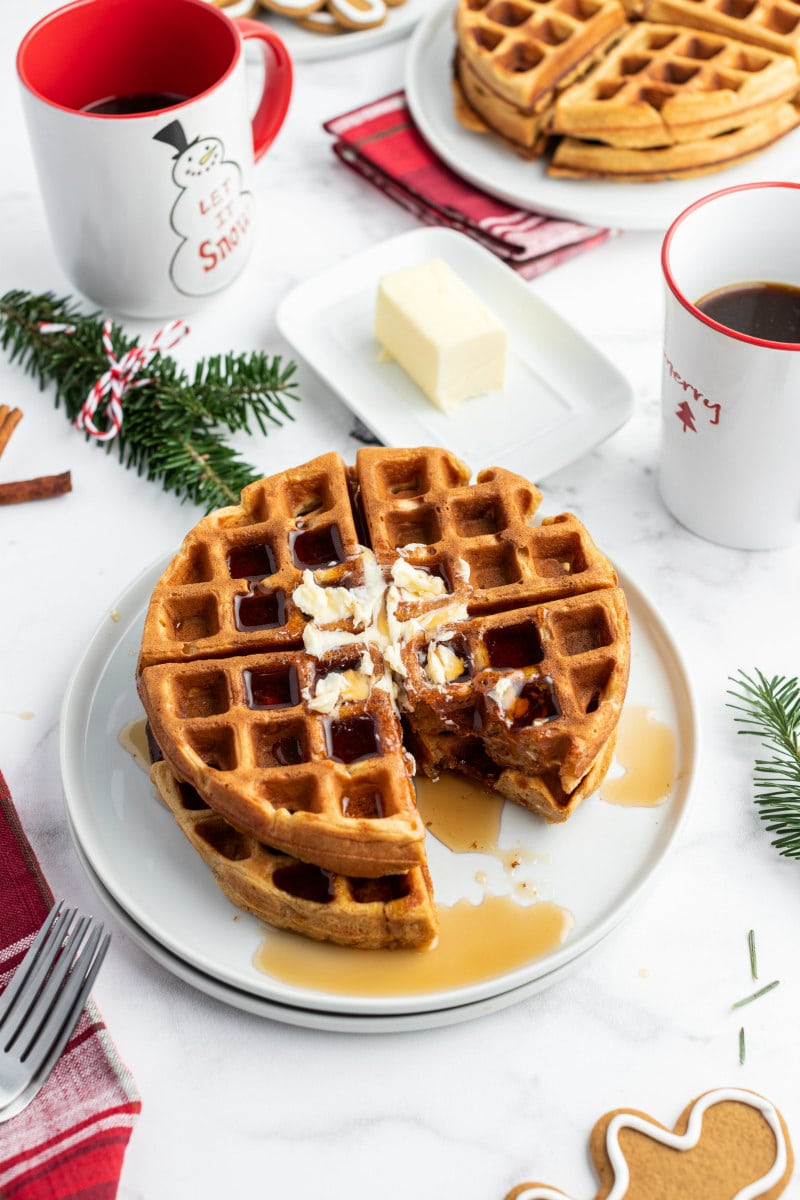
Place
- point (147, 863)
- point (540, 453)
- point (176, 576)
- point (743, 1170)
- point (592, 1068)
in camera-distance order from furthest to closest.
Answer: point (540, 453)
point (176, 576)
point (147, 863)
point (592, 1068)
point (743, 1170)

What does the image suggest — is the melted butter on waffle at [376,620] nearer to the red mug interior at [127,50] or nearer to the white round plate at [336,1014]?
the white round plate at [336,1014]

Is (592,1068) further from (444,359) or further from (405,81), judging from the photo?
(405,81)

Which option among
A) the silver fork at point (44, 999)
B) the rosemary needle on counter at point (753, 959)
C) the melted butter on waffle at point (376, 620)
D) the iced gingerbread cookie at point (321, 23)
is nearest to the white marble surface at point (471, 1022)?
the rosemary needle on counter at point (753, 959)

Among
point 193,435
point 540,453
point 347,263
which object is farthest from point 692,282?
point 193,435

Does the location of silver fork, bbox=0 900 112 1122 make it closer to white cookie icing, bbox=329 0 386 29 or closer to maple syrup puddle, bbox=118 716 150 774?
maple syrup puddle, bbox=118 716 150 774

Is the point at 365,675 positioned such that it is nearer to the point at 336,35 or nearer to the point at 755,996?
the point at 755,996

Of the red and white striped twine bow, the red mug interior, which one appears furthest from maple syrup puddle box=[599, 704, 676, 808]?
the red mug interior
